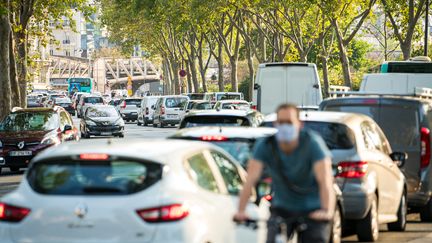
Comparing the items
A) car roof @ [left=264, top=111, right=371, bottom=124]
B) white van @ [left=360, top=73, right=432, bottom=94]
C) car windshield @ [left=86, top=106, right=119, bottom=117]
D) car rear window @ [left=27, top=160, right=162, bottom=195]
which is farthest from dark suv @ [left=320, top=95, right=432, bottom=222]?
car windshield @ [left=86, top=106, right=119, bottom=117]

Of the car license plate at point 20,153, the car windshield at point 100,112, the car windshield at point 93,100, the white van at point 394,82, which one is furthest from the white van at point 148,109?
the white van at point 394,82

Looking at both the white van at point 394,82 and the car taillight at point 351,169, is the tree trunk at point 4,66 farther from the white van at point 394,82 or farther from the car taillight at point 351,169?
the car taillight at point 351,169

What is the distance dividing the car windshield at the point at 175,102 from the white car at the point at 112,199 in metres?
50.3

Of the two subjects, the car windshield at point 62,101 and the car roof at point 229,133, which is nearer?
the car roof at point 229,133

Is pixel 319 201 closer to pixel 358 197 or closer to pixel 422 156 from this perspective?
pixel 358 197

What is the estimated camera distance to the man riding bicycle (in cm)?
776

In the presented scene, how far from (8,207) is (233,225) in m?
1.89

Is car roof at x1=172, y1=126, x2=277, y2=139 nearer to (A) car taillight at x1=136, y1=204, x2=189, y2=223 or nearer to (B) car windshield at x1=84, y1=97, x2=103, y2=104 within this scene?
(A) car taillight at x1=136, y1=204, x2=189, y2=223

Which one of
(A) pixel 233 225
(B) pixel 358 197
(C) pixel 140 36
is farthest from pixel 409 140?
(C) pixel 140 36

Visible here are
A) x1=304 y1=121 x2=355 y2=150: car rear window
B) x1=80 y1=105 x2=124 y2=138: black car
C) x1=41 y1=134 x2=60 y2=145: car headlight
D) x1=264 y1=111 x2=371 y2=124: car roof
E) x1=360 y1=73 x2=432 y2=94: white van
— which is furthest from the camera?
x1=80 y1=105 x2=124 y2=138: black car

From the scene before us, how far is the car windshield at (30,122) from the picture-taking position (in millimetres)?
26688

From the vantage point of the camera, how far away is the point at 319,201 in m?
7.97

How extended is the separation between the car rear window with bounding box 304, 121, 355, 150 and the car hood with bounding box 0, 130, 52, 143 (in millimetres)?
13657

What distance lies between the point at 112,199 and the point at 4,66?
1091 inches
